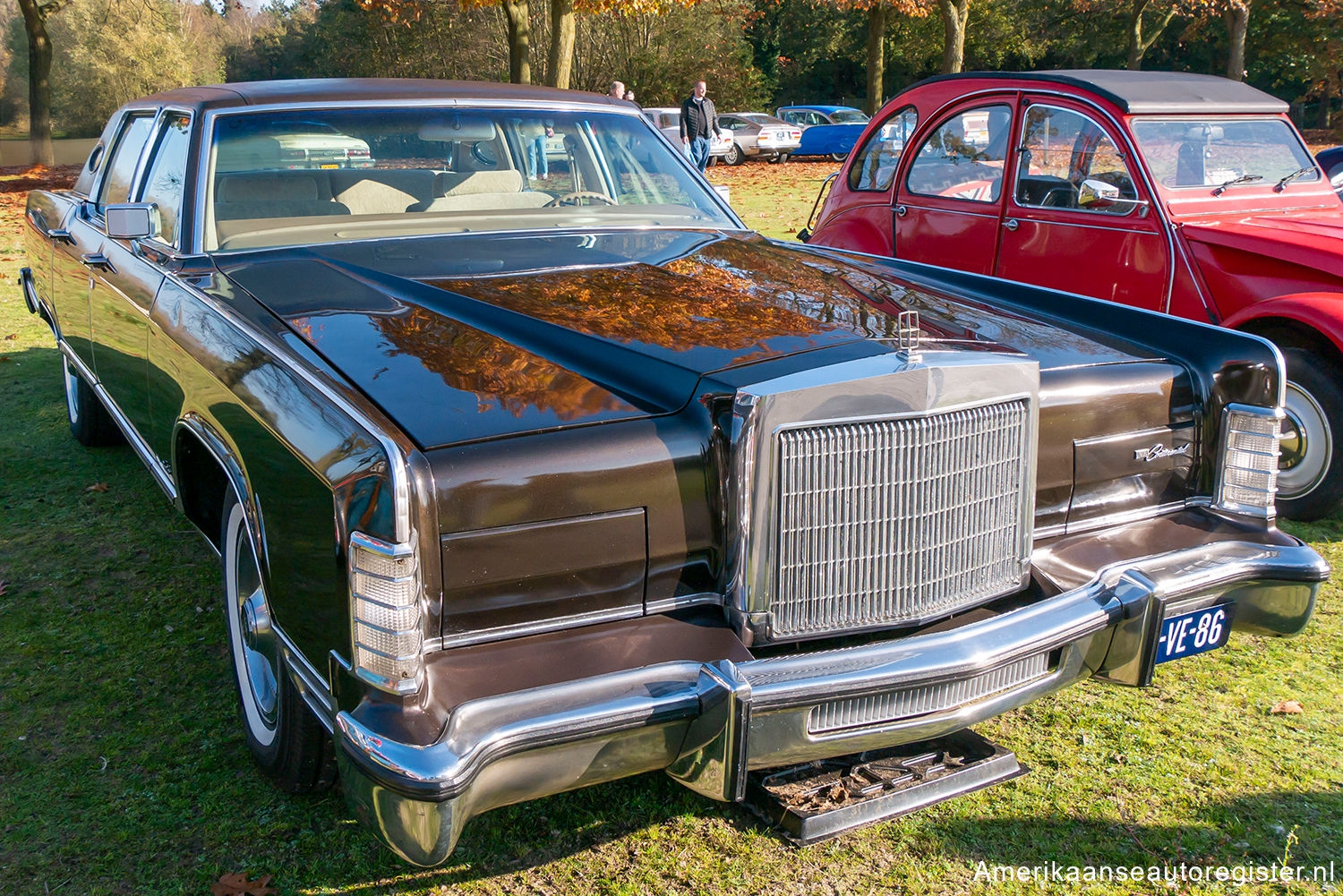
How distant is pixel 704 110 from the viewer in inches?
620

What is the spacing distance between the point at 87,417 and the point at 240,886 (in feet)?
12.2

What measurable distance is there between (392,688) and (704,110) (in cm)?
1480

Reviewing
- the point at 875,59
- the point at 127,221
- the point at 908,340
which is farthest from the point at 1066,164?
the point at 875,59

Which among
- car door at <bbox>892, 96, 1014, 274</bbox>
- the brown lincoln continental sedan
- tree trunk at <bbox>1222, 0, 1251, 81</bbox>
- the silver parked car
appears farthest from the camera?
tree trunk at <bbox>1222, 0, 1251, 81</bbox>

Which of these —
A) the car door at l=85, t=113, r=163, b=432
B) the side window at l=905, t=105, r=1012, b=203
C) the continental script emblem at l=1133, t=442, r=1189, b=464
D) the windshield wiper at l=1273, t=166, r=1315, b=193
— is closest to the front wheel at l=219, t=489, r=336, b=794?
the car door at l=85, t=113, r=163, b=432

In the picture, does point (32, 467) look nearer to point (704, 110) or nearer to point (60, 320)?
point (60, 320)

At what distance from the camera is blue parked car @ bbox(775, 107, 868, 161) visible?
25.4 meters

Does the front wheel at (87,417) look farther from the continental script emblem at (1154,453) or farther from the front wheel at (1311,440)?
the front wheel at (1311,440)

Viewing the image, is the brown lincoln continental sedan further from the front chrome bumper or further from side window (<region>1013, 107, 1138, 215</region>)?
side window (<region>1013, 107, 1138, 215</region>)

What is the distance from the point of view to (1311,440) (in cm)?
466

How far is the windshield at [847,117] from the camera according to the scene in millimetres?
27031

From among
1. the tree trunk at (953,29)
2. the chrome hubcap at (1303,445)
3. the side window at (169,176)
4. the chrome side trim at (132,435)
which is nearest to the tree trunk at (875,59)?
the tree trunk at (953,29)

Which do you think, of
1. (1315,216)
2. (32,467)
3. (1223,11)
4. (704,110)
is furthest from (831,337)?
(1223,11)

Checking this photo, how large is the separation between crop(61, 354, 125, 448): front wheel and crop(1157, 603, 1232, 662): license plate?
4.79 metres
